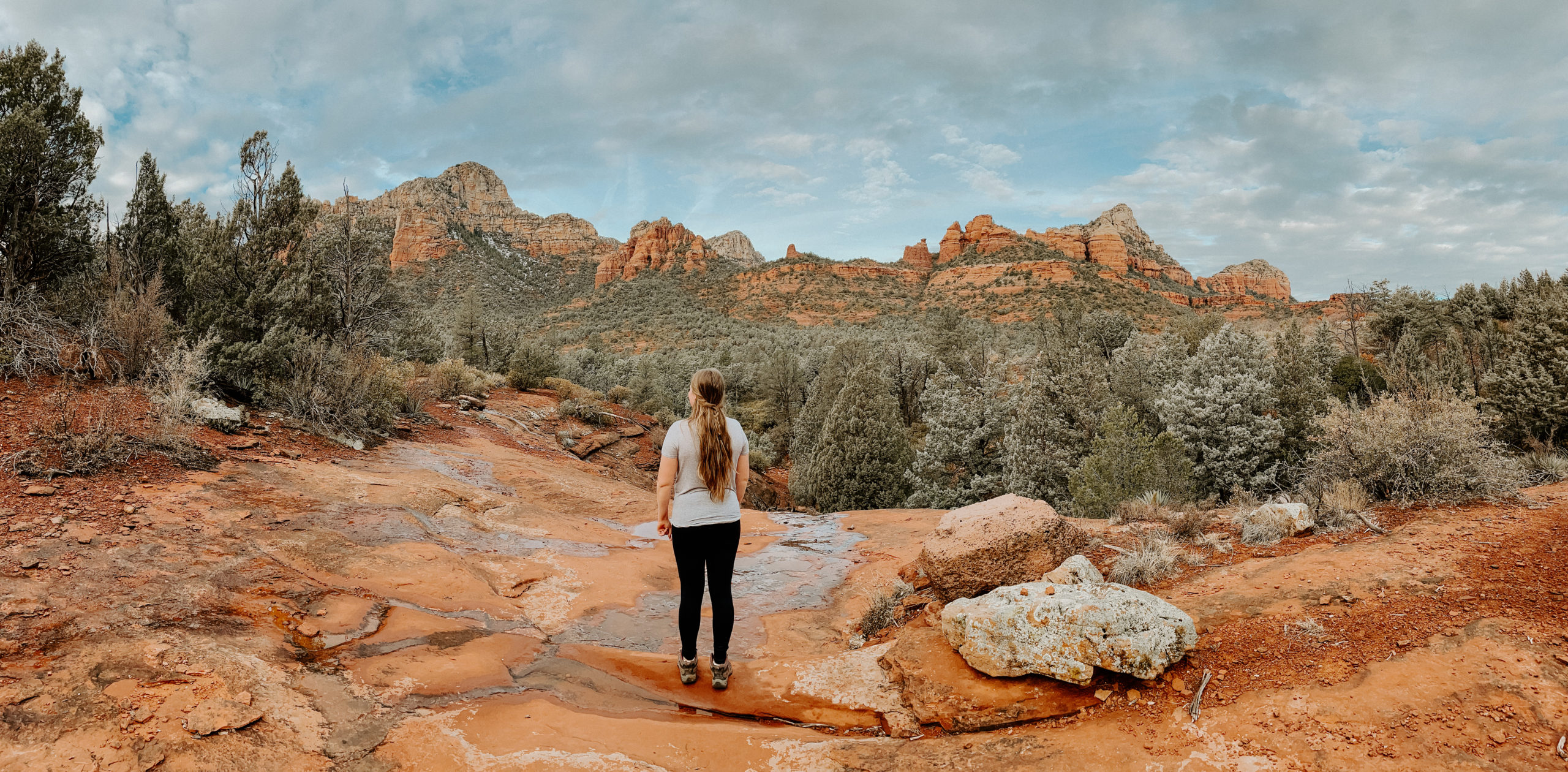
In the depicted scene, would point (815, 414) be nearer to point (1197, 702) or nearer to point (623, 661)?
point (623, 661)

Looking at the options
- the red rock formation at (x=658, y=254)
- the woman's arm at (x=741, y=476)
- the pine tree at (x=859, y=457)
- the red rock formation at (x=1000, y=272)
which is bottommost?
the pine tree at (x=859, y=457)

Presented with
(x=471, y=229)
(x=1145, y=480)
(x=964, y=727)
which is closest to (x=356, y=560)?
(x=964, y=727)

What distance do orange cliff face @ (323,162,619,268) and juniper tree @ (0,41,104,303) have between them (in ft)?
191

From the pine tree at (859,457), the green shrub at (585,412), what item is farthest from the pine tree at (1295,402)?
the green shrub at (585,412)

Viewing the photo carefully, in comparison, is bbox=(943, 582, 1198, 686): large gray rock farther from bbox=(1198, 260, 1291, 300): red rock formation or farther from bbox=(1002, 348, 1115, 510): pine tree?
bbox=(1198, 260, 1291, 300): red rock formation

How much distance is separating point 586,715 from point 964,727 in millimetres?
2026

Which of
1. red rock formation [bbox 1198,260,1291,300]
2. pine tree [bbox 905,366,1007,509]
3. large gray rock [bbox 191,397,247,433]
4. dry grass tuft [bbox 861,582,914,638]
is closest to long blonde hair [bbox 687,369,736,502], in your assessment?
dry grass tuft [bbox 861,582,914,638]

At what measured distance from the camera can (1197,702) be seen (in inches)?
130

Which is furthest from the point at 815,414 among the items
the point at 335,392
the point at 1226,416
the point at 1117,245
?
the point at 1117,245

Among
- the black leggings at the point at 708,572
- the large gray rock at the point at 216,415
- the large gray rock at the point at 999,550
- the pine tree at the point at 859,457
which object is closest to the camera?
the black leggings at the point at 708,572

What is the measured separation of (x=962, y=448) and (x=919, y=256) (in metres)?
77.2

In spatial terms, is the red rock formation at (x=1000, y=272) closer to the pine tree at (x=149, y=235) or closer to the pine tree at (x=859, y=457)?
the pine tree at (x=859, y=457)

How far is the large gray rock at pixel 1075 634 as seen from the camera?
357cm

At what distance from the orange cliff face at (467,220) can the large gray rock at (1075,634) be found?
2732 inches
